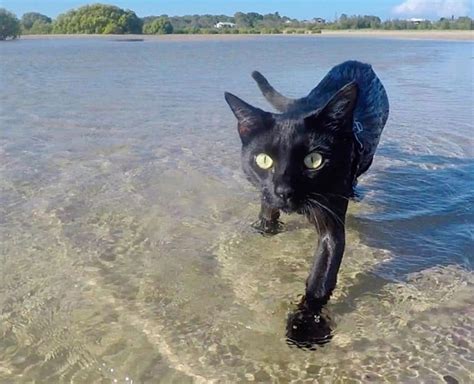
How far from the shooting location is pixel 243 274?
9.80 feet

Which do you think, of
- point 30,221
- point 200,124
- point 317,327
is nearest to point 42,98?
point 200,124

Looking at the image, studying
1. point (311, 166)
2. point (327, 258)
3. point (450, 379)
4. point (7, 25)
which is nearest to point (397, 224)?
point (327, 258)

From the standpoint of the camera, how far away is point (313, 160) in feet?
7.98

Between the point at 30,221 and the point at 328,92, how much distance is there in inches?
74.9

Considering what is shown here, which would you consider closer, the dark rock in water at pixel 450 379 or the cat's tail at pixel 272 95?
the dark rock in water at pixel 450 379

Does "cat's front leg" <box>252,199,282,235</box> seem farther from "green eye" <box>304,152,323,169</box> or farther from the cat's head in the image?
"green eye" <box>304,152,323,169</box>

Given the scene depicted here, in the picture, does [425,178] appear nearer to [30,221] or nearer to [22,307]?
[30,221]

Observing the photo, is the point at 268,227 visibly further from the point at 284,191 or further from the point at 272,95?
the point at 284,191

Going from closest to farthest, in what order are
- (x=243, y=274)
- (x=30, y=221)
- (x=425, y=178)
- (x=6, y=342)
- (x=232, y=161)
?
(x=6, y=342)
(x=243, y=274)
(x=30, y=221)
(x=425, y=178)
(x=232, y=161)

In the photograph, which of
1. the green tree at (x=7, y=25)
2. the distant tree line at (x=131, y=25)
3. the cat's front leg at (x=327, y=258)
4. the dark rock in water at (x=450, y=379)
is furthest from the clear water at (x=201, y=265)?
the distant tree line at (x=131, y=25)

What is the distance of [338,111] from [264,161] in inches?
14.5

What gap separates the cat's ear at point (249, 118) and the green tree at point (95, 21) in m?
49.4

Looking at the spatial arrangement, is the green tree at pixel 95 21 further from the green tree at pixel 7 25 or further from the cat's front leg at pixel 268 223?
the cat's front leg at pixel 268 223

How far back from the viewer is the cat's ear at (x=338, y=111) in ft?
7.80
